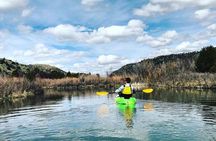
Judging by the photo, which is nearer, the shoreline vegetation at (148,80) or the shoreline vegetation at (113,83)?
the shoreline vegetation at (113,83)

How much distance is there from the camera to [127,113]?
2523 centimetres

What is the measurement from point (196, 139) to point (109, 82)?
69.3 meters

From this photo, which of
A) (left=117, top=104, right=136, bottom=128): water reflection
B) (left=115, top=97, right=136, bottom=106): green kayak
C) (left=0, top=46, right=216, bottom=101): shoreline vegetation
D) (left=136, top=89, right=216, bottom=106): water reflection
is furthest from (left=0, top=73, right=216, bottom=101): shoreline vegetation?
(left=117, top=104, right=136, bottom=128): water reflection

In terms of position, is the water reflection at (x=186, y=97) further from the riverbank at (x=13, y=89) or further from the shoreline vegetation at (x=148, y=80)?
the riverbank at (x=13, y=89)

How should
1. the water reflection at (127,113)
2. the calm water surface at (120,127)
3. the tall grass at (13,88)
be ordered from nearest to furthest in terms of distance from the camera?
the calm water surface at (120,127), the water reflection at (127,113), the tall grass at (13,88)

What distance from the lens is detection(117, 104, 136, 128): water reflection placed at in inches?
818

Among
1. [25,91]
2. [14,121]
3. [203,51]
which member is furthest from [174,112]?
[203,51]

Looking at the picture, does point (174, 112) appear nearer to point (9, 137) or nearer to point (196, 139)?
point (196, 139)

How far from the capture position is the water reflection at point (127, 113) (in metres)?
20.8

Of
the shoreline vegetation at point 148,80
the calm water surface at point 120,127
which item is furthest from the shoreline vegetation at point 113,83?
the calm water surface at point 120,127

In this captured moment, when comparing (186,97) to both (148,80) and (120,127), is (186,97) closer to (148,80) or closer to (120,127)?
(120,127)

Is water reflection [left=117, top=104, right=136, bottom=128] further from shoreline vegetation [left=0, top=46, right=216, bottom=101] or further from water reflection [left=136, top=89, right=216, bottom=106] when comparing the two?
shoreline vegetation [left=0, top=46, right=216, bottom=101]

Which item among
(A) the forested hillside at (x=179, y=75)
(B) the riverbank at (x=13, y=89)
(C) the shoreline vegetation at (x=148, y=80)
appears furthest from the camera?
(A) the forested hillside at (x=179, y=75)

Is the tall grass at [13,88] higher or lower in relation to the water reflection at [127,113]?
higher
